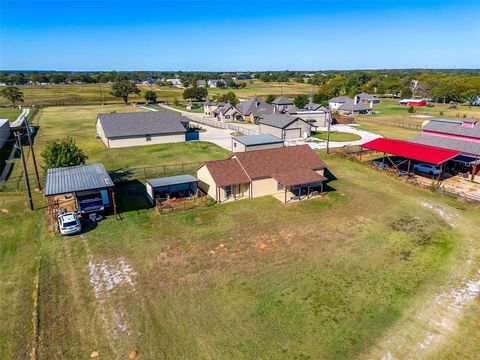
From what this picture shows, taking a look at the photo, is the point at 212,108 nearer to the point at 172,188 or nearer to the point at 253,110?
the point at 253,110

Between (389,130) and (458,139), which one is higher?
(458,139)

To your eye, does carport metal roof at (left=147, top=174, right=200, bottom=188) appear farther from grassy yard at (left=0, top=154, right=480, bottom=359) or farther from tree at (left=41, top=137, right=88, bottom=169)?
tree at (left=41, top=137, right=88, bottom=169)

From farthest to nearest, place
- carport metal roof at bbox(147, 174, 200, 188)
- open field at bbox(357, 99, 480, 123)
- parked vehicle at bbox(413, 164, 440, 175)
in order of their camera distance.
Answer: open field at bbox(357, 99, 480, 123) → parked vehicle at bbox(413, 164, 440, 175) → carport metal roof at bbox(147, 174, 200, 188)

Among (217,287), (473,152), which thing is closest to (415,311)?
(217,287)

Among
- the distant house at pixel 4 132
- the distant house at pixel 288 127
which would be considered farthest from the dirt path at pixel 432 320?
the distant house at pixel 4 132

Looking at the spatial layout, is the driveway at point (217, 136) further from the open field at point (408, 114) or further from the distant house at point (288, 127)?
the open field at point (408, 114)

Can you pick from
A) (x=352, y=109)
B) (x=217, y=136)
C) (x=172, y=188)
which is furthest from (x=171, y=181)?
(x=352, y=109)

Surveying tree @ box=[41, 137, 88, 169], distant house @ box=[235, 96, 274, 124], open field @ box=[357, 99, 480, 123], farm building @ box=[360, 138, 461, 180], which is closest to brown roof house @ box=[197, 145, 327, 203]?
farm building @ box=[360, 138, 461, 180]
